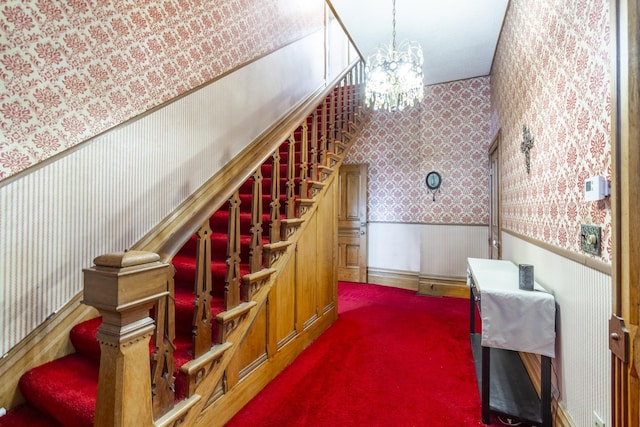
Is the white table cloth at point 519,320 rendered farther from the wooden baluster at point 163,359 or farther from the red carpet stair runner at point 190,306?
the wooden baluster at point 163,359

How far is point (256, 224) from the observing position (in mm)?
2053

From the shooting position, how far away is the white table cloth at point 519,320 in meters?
1.75

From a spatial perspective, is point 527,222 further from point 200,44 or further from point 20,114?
point 20,114

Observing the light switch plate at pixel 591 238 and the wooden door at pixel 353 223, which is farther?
the wooden door at pixel 353 223

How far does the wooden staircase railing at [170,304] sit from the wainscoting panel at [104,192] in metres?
0.82

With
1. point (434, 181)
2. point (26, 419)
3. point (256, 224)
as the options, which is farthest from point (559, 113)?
point (26, 419)

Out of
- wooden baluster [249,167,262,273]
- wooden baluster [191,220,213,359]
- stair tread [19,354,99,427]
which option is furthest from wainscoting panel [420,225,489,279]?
stair tread [19,354,99,427]

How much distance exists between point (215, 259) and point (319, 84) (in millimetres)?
3525

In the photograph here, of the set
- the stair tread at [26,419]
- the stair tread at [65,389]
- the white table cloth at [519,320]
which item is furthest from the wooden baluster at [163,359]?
the white table cloth at [519,320]

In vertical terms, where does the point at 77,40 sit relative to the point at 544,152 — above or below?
above

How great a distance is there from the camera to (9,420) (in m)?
1.54

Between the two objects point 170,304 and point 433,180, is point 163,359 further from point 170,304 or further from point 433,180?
point 433,180

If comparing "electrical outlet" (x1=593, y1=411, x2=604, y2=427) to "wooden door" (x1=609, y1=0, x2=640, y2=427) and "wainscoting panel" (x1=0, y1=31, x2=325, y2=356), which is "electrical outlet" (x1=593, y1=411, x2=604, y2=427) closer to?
"wooden door" (x1=609, y1=0, x2=640, y2=427)

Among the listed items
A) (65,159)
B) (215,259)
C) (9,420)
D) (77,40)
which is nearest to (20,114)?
(65,159)
